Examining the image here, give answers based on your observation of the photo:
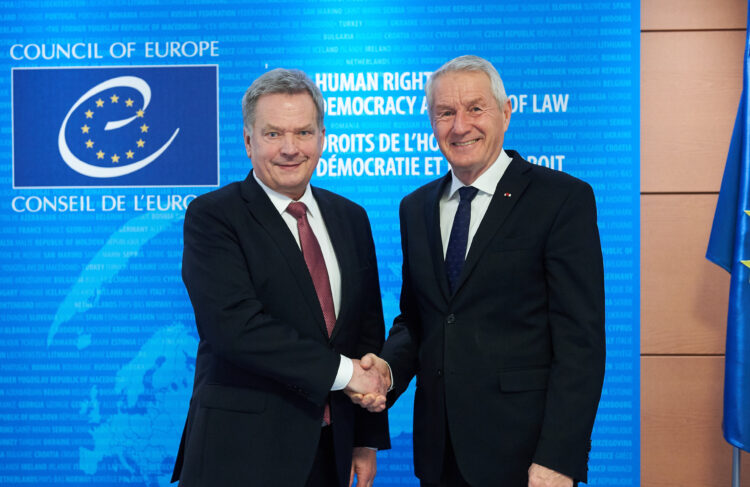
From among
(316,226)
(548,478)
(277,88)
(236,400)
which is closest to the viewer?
(548,478)

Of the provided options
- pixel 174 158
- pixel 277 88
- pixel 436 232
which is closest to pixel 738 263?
pixel 436 232

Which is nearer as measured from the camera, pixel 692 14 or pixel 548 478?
pixel 548 478

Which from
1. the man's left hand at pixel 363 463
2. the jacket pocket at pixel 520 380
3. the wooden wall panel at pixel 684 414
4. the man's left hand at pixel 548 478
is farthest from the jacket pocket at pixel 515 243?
the wooden wall panel at pixel 684 414

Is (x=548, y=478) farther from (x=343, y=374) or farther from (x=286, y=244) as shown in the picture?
(x=286, y=244)

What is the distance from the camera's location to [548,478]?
5.13 ft

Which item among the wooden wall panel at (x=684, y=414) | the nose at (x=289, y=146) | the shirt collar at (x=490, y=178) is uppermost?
the nose at (x=289, y=146)

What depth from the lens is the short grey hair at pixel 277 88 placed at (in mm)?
1770

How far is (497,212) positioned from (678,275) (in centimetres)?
180

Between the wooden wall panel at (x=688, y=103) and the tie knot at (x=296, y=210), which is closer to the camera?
the tie knot at (x=296, y=210)

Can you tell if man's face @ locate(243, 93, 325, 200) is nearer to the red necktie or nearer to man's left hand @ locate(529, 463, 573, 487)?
the red necktie

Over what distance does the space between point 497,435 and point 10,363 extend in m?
2.58

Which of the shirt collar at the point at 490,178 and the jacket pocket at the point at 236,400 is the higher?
the shirt collar at the point at 490,178

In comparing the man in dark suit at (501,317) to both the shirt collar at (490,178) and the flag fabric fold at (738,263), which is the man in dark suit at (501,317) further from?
the flag fabric fold at (738,263)

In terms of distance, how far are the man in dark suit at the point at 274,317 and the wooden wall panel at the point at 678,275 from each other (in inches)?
71.1
